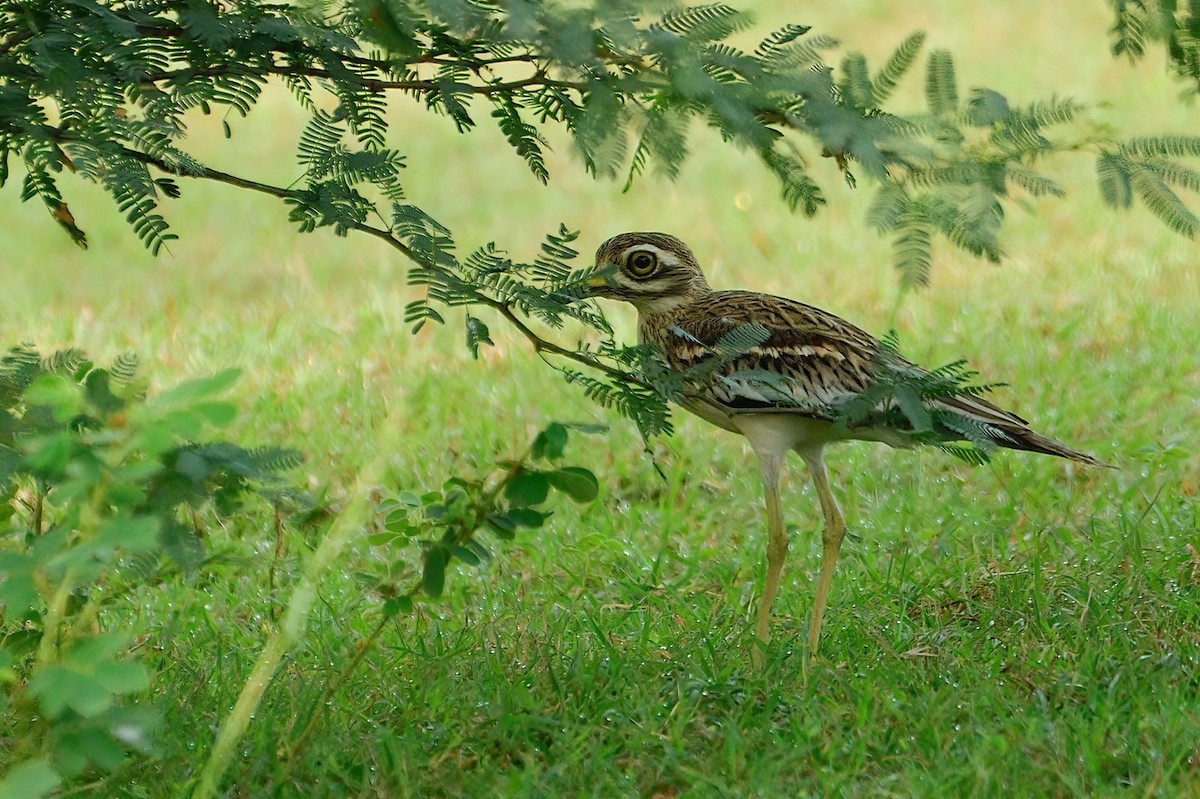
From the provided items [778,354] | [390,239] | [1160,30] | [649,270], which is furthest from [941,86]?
[649,270]

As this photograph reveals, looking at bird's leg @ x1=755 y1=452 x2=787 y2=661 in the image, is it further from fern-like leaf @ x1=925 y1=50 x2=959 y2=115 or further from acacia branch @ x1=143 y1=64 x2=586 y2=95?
fern-like leaf @ x1=925 y1=50 x2=959 y2=115

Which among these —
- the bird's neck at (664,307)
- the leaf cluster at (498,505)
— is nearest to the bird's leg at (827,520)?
the bird's neck at (664,307)

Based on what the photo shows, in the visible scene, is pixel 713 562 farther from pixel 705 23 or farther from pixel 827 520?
pixel 705 23

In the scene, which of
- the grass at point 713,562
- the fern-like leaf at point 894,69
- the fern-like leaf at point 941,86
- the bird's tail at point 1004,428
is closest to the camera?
the fern-like leaf at point 941,86

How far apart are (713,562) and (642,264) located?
133cm

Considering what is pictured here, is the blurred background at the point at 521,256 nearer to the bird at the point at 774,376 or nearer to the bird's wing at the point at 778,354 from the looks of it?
the bird at the point at 774,376

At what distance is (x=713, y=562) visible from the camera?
6082 millimetres

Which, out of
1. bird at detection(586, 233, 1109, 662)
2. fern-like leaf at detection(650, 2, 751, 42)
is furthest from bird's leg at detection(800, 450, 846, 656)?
fern-like leaf at detection(650, 2, 751, 42)

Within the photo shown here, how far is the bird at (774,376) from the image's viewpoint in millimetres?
4723

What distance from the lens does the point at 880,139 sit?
312 centimetres

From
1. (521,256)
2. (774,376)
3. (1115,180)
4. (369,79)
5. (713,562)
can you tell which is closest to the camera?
(1115,180)

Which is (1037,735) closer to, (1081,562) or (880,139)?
(1081,562)

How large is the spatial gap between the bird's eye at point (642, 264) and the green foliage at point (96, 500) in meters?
2.03

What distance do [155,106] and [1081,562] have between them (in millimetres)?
3553
